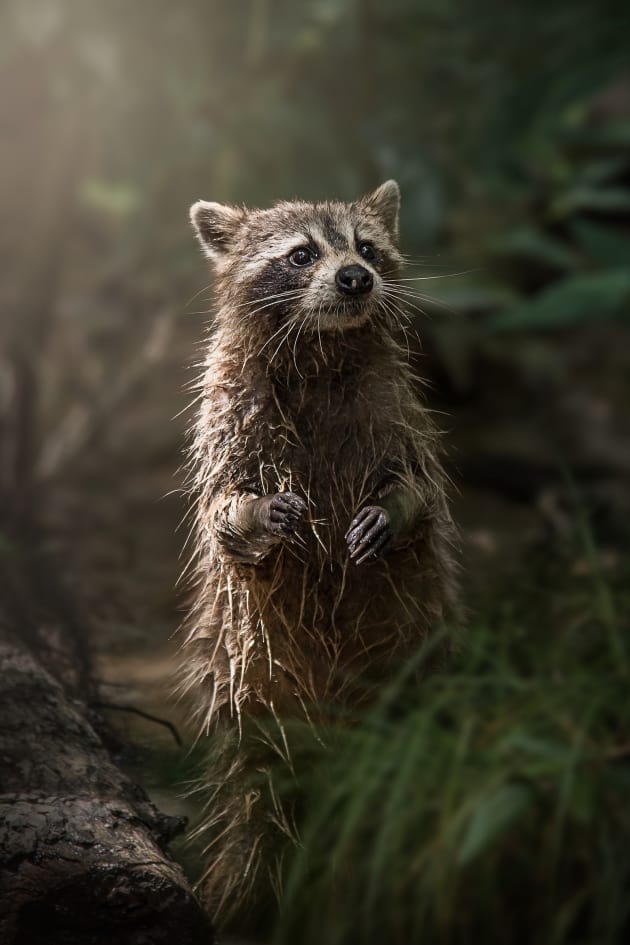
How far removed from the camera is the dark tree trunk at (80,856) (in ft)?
8.74

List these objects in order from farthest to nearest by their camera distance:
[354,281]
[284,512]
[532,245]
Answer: [532,245] → [354,281] → [284,512]

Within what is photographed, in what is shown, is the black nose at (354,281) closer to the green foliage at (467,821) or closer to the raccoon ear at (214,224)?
the raccoon ear at (214,224)

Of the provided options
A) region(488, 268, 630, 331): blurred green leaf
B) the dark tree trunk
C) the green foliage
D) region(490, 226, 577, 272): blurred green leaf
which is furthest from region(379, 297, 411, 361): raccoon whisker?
region(490, 226, 577, 272): blurred green leaf

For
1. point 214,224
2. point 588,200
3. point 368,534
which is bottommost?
point 368,534

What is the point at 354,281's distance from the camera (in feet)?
10.7

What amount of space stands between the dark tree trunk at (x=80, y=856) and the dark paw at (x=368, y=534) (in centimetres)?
83

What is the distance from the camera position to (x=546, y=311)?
253 inches

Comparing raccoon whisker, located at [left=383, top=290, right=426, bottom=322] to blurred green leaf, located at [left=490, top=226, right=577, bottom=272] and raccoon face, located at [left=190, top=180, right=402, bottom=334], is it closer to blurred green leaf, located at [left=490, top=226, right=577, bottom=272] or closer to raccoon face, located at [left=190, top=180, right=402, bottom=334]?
raccoon face, located at [left=190, top=180, right=402, bottom=334]

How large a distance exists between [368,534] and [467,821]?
81 centimetres

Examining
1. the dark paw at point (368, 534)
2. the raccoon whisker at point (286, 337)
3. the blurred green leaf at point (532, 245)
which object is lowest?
the dark paw at point (368, 534)

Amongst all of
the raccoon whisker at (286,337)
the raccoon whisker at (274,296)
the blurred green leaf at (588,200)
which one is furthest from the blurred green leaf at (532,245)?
the raccoon whisker at (286,337)

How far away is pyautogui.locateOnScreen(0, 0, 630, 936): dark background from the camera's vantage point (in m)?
6.20

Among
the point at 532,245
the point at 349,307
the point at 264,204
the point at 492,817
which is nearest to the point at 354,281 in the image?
the point at 349,307

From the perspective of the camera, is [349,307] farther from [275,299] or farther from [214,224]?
[214,224]
